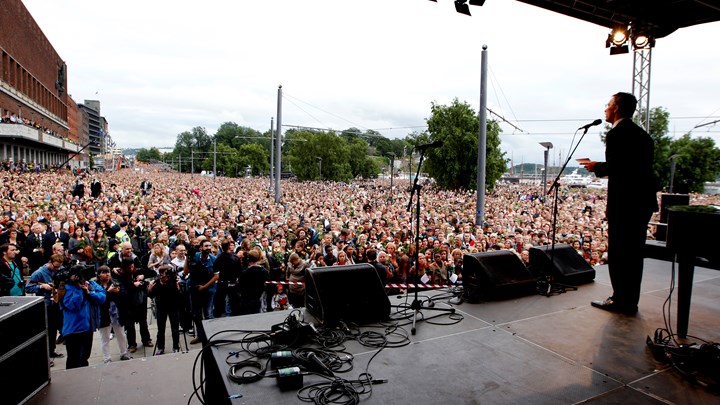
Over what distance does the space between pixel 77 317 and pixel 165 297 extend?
3.86 ft

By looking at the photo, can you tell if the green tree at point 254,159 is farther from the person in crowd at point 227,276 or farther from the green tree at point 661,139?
the person in crowd at point 227,276

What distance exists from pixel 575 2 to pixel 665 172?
30098 millimetres

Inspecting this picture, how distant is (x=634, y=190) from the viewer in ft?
11.8

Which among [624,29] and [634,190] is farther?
[624,29]

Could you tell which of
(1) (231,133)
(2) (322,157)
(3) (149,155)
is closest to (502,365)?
(2) (322,157)

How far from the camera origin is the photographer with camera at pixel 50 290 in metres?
5.54

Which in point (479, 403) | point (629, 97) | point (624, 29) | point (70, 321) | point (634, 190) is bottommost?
point (70, 321)

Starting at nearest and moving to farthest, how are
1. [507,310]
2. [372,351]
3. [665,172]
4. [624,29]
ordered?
[372,351] < [507,310] < [624,29] < [665,172]

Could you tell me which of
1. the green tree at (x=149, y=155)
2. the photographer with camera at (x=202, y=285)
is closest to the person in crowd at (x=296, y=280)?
the photographer with camera at (x=202, y=285)

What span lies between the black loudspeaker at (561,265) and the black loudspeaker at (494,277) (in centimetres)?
45

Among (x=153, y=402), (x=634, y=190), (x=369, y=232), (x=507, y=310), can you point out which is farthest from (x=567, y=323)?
(x=369, y=232)

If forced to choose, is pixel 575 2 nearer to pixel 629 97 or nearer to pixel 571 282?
pixel 629 97

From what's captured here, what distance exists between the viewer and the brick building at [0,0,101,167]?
3547 cm

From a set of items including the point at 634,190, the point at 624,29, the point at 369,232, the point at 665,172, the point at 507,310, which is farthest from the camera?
the point at 665,172
